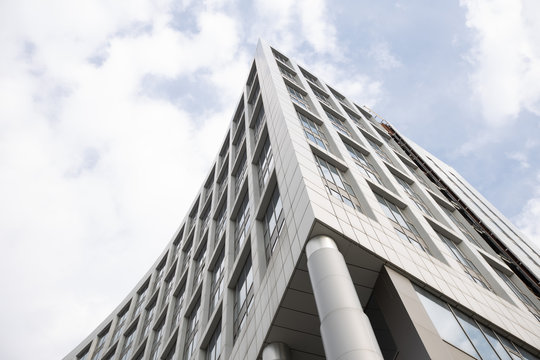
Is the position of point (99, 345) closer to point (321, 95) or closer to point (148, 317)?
point (148, 317)

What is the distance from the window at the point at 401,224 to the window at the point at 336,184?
254 centimetres

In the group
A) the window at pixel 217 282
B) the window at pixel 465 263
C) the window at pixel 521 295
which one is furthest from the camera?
the window at pixel 217 282

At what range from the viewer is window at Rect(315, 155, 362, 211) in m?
18.2

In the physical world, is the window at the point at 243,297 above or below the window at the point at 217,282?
below

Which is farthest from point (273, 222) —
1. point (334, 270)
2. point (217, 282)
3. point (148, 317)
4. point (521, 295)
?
point (148, 317)

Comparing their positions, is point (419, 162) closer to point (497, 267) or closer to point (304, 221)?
point (497, 267)

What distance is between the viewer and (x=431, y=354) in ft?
37.6

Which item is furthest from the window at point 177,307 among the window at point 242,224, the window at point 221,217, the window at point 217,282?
the window at point 242,224

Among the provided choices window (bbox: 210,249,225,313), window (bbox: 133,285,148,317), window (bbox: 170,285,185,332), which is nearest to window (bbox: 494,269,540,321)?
window (bbox: 210,249,225,313)

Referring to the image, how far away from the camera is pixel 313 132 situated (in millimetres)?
25203

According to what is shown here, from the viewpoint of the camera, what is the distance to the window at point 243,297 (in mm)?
20064

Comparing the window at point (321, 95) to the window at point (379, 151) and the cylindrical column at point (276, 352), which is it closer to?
the window at point (379, 151)

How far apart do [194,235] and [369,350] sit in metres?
31.2

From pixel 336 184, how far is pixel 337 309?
28.4ft
